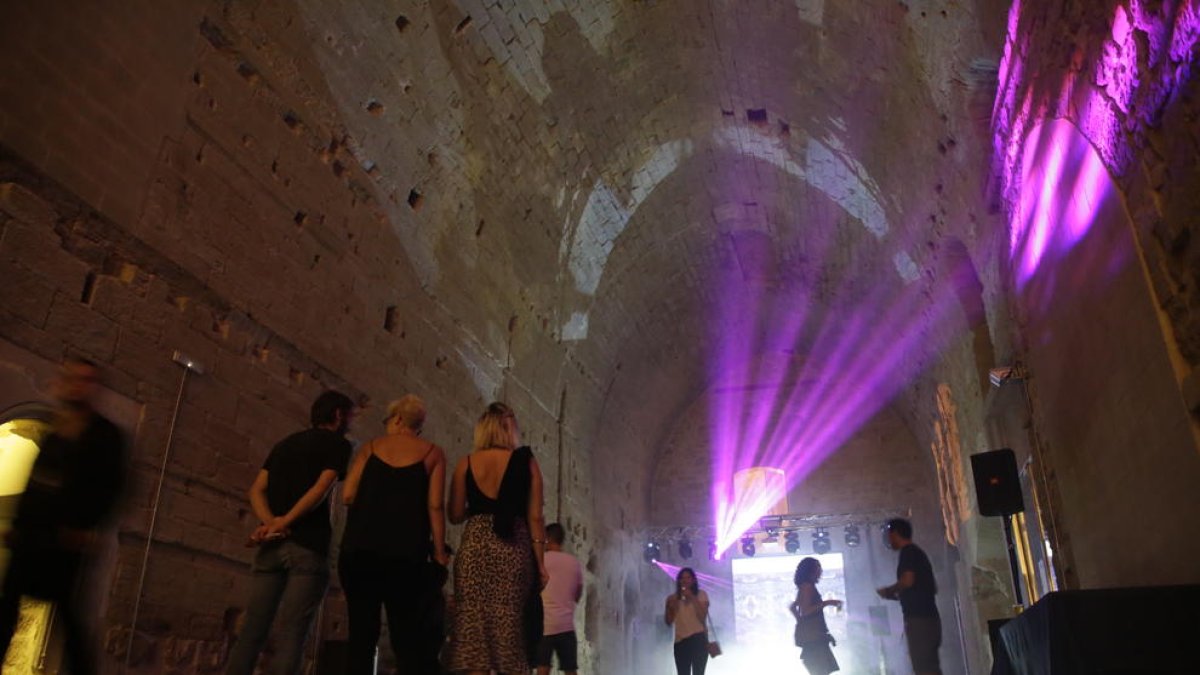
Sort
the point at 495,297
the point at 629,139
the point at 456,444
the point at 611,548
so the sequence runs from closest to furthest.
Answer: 1. the point at 456,444
2. the point at 495,297
3. the point at 629,139
4. the point at 611,548

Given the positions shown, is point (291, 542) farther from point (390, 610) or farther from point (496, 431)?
point (496, 431)

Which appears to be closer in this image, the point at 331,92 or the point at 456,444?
the point at 331,92

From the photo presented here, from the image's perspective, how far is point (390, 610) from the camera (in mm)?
3070

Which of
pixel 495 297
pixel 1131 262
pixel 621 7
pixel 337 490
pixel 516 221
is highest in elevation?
pixel 621 7

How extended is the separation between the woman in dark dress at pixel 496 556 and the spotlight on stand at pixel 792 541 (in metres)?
10.8

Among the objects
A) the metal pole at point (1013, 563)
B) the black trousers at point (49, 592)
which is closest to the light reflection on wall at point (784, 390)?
the metal pole at point (1013, 563)

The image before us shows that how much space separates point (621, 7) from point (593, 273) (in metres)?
3.05

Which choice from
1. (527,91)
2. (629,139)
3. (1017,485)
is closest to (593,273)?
(629,139)

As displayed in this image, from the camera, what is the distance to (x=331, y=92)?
5648mm

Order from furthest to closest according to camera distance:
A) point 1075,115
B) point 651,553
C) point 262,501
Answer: point 651,553 < point 1075,115 < point 262,501

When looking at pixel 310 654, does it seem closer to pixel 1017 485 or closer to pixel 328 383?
pixel 328 383

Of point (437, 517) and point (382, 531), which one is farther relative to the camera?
point (437, 517)

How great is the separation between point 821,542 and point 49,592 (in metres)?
12.2

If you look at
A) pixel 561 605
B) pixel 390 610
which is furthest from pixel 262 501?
pixel 561 605
